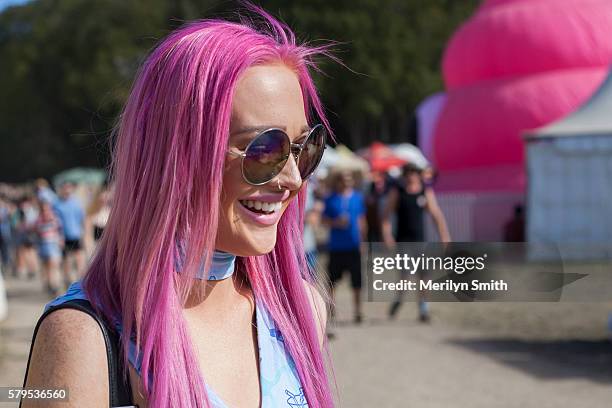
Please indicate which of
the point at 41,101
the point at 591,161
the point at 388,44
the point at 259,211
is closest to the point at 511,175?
the point at 591,161

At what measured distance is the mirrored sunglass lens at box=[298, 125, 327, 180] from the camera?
1677 mm

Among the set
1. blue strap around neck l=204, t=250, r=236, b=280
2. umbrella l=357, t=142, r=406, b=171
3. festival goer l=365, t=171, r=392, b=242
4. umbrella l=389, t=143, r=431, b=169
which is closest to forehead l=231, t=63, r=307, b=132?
blue strap around neck l=204, t=250, r=236, b=280

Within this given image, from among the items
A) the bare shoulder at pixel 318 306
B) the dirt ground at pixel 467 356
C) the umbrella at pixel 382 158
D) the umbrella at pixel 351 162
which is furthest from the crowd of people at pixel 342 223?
the umbrella at pixel 382 158

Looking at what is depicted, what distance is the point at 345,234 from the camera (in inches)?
361

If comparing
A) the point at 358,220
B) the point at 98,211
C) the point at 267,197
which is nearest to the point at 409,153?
the point at 358,220

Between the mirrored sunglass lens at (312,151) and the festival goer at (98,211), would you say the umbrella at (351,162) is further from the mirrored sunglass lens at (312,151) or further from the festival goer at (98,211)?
the mirrored sunglass lens at (312,151)

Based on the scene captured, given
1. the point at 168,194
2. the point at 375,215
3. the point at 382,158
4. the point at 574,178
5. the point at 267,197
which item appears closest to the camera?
the point at 168,194

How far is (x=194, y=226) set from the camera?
4.93 feet

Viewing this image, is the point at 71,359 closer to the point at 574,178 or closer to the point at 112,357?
the point at 112,357

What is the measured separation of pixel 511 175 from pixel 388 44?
20534 mm

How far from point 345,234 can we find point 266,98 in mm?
7644

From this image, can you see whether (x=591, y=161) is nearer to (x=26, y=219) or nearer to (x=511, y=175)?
(x=511, y=175)

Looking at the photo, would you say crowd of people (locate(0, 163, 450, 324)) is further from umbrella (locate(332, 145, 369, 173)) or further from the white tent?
umbrella (locate(332, 145, 369, 173))

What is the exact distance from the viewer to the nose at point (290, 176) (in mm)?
1631
